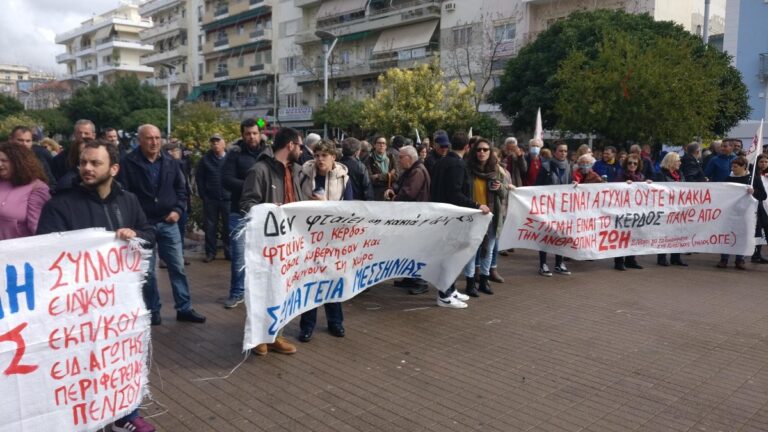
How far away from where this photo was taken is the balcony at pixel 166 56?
6962 centimetres

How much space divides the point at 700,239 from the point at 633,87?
343 inches

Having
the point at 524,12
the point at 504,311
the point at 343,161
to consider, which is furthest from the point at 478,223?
the point at 524,12

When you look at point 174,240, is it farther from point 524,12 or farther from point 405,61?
point 405,61

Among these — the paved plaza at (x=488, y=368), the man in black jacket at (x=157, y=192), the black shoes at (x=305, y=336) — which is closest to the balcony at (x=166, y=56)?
the paved plaza at (x=488, y=368)

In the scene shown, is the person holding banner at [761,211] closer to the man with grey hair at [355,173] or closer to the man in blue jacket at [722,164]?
the man in blue jacket at [722,164]

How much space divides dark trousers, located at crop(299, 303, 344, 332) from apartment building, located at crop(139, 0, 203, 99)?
6439 centimetres

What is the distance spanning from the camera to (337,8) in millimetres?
48969

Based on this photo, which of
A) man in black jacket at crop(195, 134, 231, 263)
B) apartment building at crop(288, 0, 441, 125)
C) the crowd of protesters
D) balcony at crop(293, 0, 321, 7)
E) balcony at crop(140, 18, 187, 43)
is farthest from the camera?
balcony at crop(140, 18, 187, 43)

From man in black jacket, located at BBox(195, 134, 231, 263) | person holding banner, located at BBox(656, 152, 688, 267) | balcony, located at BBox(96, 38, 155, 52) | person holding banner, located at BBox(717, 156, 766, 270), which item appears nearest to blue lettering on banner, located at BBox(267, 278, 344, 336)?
man in black jacket, located at BBox(195, 134, 231, 263)

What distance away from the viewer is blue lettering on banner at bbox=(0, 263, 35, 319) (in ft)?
10.5

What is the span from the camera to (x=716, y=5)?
39469 mm

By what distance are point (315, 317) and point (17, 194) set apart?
267 cm

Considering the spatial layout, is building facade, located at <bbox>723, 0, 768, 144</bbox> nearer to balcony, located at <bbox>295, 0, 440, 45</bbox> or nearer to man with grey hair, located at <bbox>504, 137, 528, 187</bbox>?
balcony, located at <bbox>295, 0, 440, 45</bbox>

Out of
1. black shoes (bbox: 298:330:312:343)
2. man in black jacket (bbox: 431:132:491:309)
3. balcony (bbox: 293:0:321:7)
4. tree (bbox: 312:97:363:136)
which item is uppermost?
balcony (bbox: 293:0:321:7)
